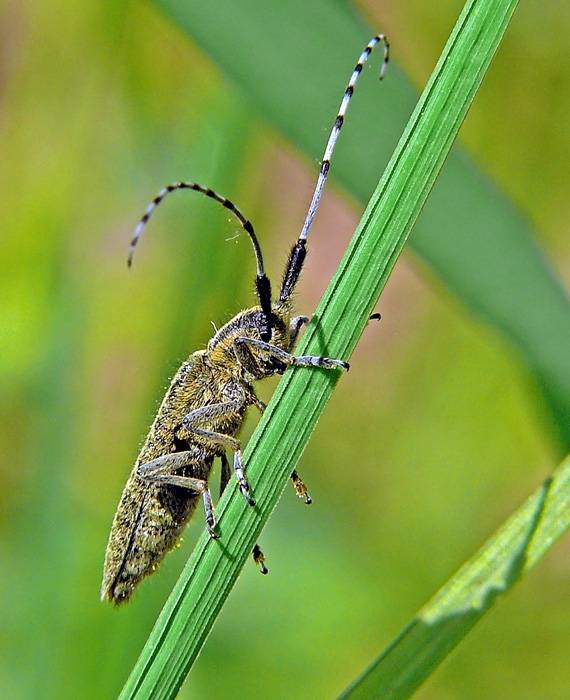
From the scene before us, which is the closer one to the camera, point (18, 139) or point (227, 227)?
point (227, 227)

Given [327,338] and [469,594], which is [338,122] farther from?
[469,594]

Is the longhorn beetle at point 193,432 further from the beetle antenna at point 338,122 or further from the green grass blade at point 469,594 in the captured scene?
the green grass blade at point 469,594

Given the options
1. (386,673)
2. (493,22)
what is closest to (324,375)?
(386,673)

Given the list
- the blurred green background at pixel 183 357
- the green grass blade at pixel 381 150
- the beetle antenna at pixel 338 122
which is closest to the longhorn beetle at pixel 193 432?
the blurred green background at pixel 183 357

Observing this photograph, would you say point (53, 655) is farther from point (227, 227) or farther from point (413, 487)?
point (413, 487)

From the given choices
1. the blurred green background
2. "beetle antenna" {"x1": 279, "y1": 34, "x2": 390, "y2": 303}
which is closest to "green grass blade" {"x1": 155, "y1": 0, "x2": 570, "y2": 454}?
"beetle antenna" {"x1": 279, "y1": 34, "x2": 390, "y2": 303}
